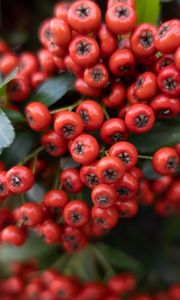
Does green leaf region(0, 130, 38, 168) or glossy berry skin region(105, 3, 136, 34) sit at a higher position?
glossy berry skin region(105, 3, 136, 34)

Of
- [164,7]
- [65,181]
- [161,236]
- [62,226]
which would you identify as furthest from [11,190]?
[161,236]

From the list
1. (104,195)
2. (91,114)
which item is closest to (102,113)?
(91,114)

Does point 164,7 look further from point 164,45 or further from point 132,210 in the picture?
point 132,210

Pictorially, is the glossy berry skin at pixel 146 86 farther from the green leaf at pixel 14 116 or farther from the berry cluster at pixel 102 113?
the green leaf at pixel 14 116

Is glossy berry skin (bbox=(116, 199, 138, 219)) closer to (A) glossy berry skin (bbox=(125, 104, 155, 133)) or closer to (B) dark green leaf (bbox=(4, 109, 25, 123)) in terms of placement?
(A) glossy berry skin (bbox=(125, 104, 155, 133))

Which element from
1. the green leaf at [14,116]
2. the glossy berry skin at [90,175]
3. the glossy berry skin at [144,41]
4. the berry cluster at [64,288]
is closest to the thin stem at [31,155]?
the green leaf at [14,116]

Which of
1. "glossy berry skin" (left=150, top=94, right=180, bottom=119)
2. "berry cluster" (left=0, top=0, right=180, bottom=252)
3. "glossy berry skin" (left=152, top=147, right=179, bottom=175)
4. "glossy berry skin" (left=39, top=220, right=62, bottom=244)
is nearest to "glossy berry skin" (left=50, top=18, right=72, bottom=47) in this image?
"berry cluster" (left=0, top=0, right=180, bottom=252)

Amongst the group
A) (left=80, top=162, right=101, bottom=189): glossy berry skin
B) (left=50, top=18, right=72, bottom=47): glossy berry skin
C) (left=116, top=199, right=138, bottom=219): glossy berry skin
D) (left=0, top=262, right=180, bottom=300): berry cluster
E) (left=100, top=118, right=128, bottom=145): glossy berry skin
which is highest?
(left=50, top=18, right=72, bottom=47): glossy berry skin
